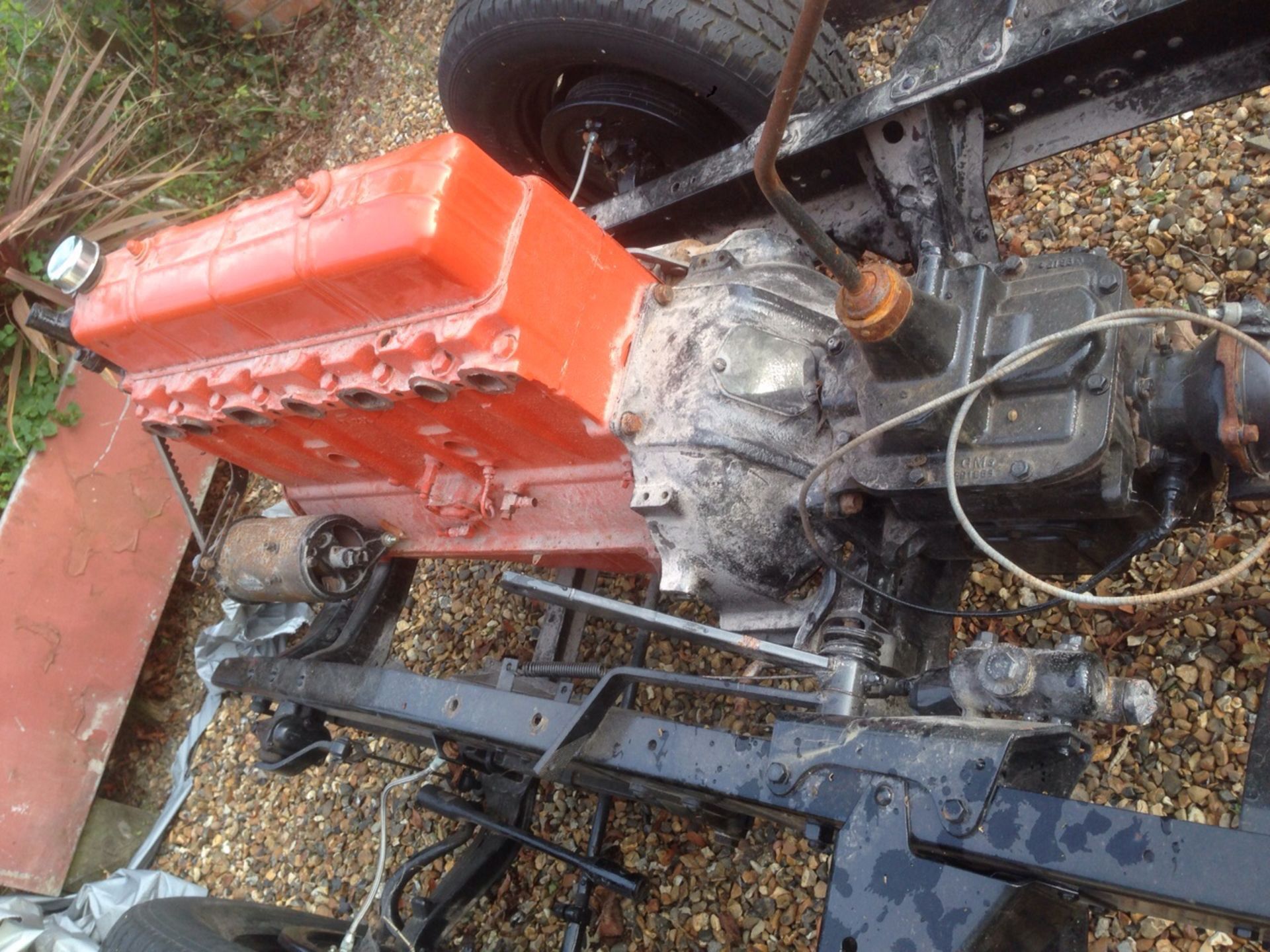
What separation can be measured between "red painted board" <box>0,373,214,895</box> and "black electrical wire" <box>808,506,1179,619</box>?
3.42m

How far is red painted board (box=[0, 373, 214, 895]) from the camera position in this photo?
12.3 ft

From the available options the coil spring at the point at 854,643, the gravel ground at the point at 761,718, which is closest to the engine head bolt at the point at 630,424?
the coil spring at the point at 854,643

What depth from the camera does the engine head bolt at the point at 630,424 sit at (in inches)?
76.2

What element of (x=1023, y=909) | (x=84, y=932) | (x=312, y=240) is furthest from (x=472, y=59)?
(x=84, y=932)

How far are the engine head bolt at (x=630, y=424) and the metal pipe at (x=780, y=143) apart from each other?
1.94ft

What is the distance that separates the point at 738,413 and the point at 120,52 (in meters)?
5.53

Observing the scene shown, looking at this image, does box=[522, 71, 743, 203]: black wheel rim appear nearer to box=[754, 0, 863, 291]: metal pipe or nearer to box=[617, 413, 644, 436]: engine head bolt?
box=[617, 413, 644, 436]: engine head bolt

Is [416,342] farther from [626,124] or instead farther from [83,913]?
[83,913]

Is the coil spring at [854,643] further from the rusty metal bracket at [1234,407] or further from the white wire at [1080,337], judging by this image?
the rusty metal bracket at [1234,407]

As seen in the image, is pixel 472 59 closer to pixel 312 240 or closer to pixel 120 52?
pixel 312 240

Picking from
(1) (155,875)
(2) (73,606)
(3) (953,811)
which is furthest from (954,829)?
(2) (73,606)

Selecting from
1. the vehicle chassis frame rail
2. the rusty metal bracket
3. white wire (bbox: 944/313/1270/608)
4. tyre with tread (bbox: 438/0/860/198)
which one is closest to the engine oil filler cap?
tyre with tread (bbox: 438/0/860/198)

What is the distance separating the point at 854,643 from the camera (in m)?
1.77

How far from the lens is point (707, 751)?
1651 mm
